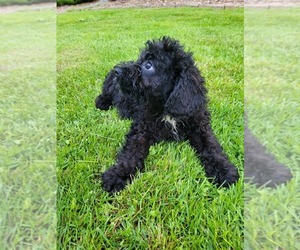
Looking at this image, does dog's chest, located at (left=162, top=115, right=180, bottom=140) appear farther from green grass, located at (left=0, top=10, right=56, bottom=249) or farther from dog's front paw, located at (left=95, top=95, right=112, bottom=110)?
green grass, located at (left=0, top=10, right=56, bottom=249)

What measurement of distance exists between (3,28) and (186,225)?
1.16 meters

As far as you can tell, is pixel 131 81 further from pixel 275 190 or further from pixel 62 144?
pixel 275 190

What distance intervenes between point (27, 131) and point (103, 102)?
1.05ft

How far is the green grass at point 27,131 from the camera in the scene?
0.87 m

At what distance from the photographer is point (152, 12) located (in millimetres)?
1215

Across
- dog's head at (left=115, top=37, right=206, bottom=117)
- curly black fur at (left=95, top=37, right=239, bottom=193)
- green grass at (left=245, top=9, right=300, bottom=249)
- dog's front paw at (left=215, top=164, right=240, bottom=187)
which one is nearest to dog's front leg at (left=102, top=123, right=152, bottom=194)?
curly black fur at (left=95, top=37, right=239, bottom=193)

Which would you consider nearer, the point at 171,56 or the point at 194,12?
the point at 171,56

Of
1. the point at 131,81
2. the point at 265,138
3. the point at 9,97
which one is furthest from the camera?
the point at 9,97

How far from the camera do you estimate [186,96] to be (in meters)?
1.05

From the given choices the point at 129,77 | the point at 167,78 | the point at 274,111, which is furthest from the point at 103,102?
the point at 274,111

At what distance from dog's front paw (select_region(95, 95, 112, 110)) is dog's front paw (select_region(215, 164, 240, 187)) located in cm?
57

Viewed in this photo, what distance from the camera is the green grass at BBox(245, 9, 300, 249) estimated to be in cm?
81

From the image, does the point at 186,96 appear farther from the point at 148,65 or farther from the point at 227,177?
the point at 227,177

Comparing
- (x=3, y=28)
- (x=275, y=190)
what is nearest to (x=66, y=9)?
(x=3, y=28)
